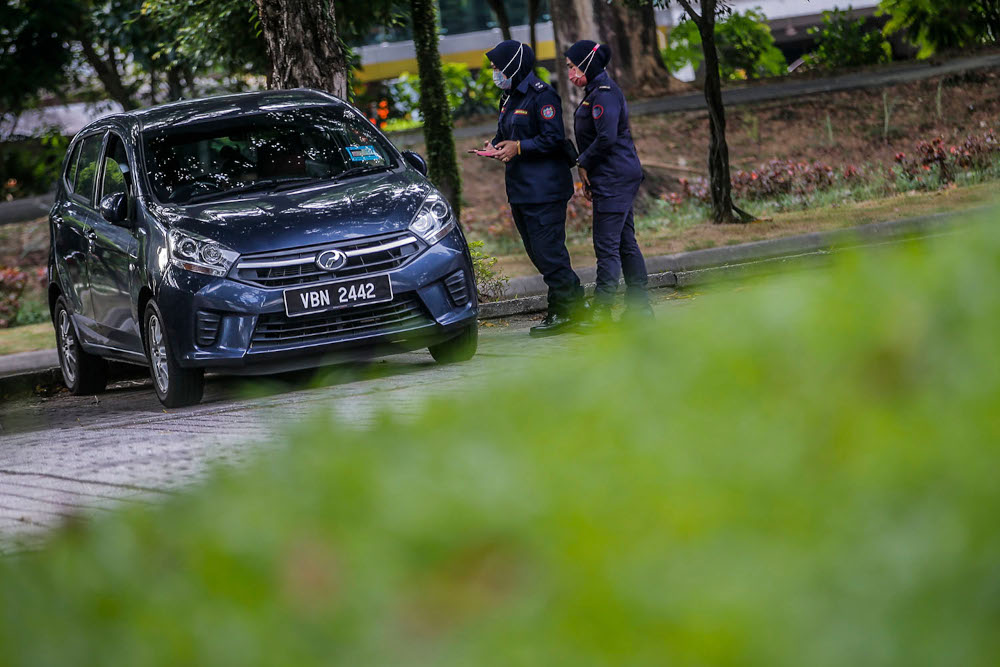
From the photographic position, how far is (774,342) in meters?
2.55

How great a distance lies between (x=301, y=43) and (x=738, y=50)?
22648 millimetres

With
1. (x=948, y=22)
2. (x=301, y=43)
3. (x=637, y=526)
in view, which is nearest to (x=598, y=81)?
(x=301, y=43)

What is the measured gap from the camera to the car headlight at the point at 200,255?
27.0ft

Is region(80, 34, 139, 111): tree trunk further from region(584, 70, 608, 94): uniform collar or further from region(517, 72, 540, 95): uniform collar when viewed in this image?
region(584, 70, 608, 94): uniform collar

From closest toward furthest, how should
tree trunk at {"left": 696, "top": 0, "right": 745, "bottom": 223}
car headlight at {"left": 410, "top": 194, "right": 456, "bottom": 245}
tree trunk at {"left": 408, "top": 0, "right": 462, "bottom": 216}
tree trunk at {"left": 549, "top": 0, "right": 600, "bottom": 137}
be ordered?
car headlight at {"left": 410, "top": 194, "right": 456, "bottom": 245}, tree trunk at {"left": 408, "top": 0, "right": 462, "bottom": 216}, tree trunk at {"left": 696, "top": 0, "right": 745, "bottom": 223}, tree trunk at {"left": 549, "top": 0, "right": 600, "bottom": 137}

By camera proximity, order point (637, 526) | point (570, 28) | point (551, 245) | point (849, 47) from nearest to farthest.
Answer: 1. point (637, 526)
2. point (551, 245)
3. point (570, 28)
4. point (849, 47)

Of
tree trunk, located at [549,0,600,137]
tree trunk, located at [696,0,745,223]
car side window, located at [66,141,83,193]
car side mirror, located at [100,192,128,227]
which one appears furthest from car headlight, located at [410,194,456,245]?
tree trunk, located at [549,0,600,137]

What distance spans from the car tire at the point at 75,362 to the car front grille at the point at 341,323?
2.93m

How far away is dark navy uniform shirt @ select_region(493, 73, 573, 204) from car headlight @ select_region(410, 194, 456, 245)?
1194mm

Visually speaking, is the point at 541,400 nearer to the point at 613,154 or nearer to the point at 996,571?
the point at 996,571

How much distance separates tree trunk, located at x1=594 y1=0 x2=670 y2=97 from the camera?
1213 inches

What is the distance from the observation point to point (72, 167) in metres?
10.8

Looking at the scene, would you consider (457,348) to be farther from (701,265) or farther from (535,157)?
(701,265)

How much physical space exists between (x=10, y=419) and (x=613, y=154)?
4661 mm
